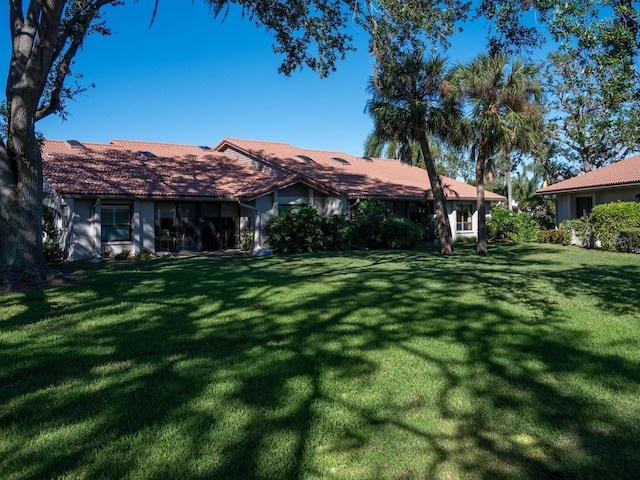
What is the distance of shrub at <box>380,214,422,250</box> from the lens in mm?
22125

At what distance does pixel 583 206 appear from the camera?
2700 cm

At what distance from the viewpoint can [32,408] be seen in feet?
12.3

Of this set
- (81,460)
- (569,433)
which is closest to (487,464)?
(569,433)

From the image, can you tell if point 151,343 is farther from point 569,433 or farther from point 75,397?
point 569,433

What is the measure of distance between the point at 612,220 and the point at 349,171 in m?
14.5

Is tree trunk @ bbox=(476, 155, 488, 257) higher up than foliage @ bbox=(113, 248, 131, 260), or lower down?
higher up

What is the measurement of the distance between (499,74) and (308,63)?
26.7 ft

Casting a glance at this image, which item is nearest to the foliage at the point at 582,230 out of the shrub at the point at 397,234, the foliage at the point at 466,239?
the foliage at the point at 466,239

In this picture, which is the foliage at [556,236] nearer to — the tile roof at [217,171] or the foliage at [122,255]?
the tile roof at [217,171]

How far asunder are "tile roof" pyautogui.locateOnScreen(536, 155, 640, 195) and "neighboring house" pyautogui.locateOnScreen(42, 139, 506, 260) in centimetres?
427

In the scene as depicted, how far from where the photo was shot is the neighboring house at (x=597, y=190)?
75.2 ft

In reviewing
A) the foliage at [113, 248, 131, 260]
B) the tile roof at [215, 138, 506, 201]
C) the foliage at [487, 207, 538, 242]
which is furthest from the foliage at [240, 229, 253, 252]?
the foliage at [487, 207, 538, 242]

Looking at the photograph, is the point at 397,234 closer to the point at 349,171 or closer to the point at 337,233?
the point at 337,233

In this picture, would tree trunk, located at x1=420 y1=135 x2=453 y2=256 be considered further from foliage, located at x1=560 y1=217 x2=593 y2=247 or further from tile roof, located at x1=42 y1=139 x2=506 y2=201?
foliage, located at x1=560 y1=217 x2=593 y2=247
